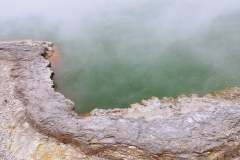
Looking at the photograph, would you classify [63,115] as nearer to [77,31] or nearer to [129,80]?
[129,80]

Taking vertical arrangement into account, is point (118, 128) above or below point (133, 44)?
below

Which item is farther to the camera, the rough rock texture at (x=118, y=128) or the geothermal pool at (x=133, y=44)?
the geothermal pool at (x=133, y=44)

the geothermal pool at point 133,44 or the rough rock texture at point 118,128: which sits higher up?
the geothermal pool at point 133,44

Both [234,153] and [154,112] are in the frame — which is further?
[154,112]

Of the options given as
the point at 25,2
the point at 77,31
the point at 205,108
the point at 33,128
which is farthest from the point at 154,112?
the point at 25,2
